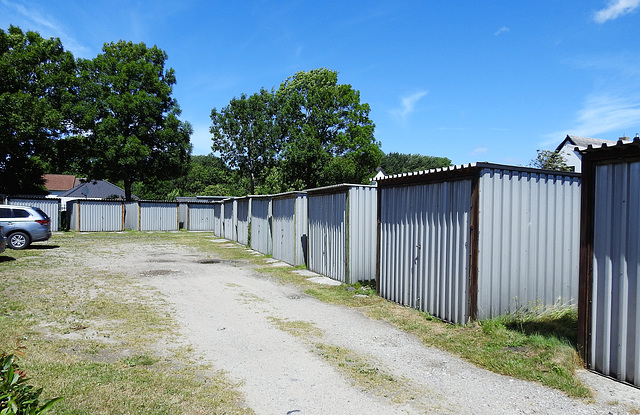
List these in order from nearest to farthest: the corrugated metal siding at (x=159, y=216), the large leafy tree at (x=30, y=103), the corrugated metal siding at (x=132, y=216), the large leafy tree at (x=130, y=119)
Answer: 1. the large leafy tree at (x=30, y=103)
2. the corrugated metal siding at (x=132, y=216)
3. the corrugated metal siding at (x=159, y=216)
4. the large leafy tree at (x=130, y=119)

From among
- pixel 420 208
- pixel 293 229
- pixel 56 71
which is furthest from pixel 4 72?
pixel 420 208

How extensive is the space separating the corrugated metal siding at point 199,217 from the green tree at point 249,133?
12.1 m

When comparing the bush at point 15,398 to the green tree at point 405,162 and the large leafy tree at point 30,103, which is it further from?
the green tree at point 405,162

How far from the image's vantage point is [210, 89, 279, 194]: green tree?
48438 millimetres

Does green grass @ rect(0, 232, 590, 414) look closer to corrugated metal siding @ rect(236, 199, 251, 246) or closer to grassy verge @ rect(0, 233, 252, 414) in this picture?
grassy verge @ rect(0, 233, 252, 414)

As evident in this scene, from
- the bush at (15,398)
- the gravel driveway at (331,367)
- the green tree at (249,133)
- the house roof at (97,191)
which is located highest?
the green tree at (249,133)

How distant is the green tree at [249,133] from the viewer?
4844 centimetres

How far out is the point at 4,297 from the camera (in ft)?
28.3

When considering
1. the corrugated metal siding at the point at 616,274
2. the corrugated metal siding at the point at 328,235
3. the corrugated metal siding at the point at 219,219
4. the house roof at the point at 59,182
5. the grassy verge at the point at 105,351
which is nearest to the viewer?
the grassy verge at the point at 105,351

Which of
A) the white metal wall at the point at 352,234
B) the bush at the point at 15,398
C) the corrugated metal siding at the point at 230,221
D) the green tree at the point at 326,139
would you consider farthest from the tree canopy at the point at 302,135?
the bush at the point at 15,398

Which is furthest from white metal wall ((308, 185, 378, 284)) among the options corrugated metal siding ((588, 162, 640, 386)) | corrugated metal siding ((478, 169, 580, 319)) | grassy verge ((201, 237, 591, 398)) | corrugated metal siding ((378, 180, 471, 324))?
corrugated metal siding ((588, 162, 640, 386))

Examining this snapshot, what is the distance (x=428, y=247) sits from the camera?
7832 mm

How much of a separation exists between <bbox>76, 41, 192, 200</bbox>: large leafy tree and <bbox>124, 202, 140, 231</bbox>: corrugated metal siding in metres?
4.60

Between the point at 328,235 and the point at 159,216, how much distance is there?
26257 mm
